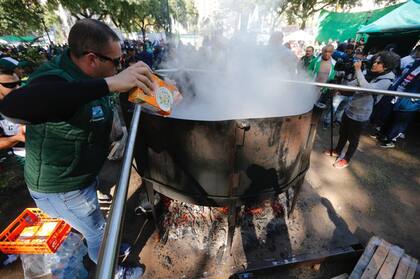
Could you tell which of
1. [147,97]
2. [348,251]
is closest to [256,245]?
[348,251]

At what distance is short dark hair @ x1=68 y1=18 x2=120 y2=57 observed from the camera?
1.31 meters

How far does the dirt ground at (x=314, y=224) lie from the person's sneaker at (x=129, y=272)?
0.09 m

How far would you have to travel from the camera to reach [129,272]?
7.86ft

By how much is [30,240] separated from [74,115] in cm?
191

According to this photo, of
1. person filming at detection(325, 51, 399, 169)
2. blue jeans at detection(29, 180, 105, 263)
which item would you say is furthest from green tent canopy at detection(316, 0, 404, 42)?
blue jeans at detection(29, 180, 105, 263)

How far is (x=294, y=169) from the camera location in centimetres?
222

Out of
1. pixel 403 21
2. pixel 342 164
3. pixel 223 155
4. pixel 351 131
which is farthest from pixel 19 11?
pixel 403 21

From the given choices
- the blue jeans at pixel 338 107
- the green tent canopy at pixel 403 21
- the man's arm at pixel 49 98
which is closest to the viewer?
the man's arm at pixel 49 98

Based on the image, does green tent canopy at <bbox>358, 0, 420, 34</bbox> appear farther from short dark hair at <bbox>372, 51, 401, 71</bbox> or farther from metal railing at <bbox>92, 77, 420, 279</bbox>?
metal railing at <bbox>92, 77, 420, 279</bbox>

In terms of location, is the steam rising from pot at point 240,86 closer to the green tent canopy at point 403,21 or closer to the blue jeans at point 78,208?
the blue jeans at point 78,208

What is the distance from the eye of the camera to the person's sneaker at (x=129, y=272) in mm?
2355

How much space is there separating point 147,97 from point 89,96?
1.02 ft

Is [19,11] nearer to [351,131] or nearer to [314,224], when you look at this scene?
[351,131]

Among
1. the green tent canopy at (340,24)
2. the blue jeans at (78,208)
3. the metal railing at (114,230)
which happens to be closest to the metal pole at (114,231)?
the metal railing at (114,230)
